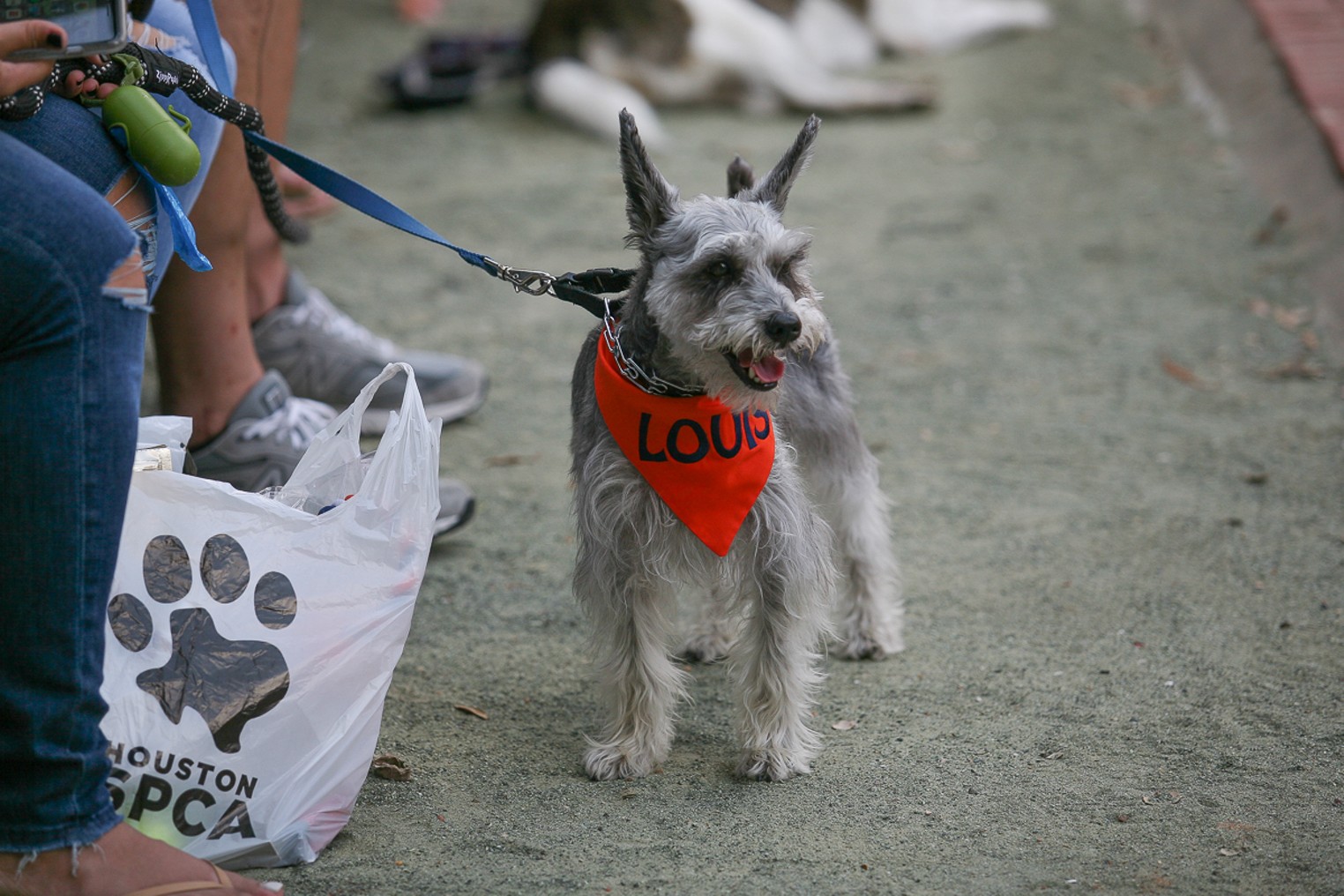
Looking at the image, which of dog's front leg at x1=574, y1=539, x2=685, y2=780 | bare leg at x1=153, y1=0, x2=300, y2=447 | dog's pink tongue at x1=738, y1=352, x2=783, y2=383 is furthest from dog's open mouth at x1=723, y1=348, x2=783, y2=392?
bare leg at x1=153, y1=0, x2=300, y2=447

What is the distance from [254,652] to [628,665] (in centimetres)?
84

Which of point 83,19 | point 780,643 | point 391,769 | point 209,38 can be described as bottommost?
point 391,769

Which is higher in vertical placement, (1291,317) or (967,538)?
(967,538)

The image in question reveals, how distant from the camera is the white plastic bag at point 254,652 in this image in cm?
219

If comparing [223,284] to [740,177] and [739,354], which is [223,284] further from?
[739,354]

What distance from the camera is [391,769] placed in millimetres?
2645

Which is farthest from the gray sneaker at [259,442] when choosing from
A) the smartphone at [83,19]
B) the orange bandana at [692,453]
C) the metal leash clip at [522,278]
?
the smartphone at [83,19]

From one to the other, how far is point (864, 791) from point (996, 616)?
92 cm

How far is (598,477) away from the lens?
2.67m

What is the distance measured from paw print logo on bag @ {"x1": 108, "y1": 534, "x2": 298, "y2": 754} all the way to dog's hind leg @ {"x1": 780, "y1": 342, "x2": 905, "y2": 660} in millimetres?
1373

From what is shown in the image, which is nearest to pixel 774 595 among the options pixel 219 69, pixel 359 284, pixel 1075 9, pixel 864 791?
pixel 864 791

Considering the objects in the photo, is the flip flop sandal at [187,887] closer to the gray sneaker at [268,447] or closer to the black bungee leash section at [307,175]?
the black bungee leash section at [307,175]

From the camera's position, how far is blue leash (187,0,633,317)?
9.11 feet

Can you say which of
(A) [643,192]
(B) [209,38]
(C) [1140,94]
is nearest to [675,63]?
(C) [1140,94]
